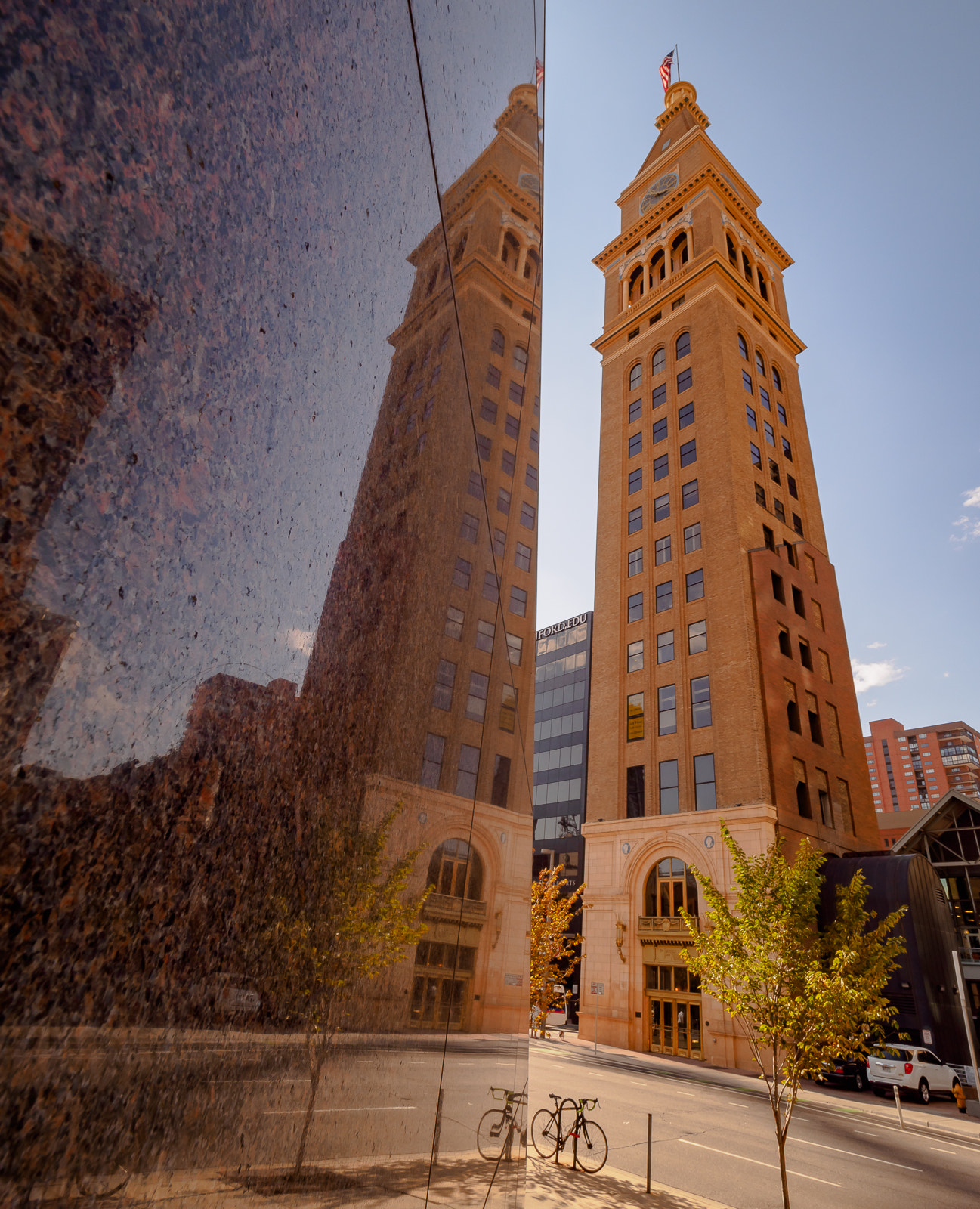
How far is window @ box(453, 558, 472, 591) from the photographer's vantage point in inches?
113

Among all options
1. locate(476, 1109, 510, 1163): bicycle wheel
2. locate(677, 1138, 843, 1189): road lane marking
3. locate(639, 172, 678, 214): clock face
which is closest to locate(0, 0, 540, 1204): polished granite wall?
locate(476, 1109, 510, 1163): bicycle wheel

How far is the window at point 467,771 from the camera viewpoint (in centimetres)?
272

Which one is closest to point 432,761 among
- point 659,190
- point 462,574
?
point 462,574

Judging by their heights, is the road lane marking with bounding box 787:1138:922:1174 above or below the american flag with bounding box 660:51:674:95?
below

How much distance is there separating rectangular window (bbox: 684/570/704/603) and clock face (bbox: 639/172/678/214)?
36060 millimetres

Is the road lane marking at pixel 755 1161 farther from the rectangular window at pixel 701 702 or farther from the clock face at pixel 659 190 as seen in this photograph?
the clock face at pixel 659 190

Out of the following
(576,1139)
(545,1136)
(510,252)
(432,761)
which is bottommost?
(545,1136)

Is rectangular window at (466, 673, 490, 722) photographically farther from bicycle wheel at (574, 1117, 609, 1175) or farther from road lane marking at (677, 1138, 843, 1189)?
road lane marking at (677, 1138, 843, 1189)

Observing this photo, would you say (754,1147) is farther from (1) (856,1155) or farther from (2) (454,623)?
(2) (454,623)

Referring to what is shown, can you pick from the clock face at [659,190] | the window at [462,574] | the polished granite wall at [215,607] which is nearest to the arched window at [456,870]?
the polished granite wall at [215,607]

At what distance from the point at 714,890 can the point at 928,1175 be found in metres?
6.72

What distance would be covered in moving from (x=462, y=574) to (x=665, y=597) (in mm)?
41214

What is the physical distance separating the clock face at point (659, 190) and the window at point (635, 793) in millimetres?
47466

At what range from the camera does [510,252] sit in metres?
4.71
